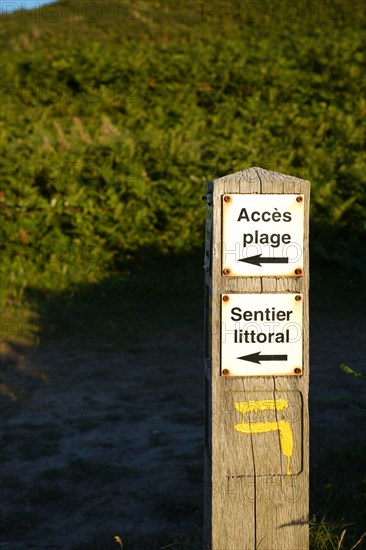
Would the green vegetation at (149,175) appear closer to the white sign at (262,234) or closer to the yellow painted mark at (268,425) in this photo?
the yellow painted mark at (268,425)

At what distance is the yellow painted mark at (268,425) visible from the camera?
2.66m

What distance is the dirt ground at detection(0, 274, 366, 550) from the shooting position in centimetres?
427

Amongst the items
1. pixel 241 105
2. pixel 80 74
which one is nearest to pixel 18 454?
pixel 241 105

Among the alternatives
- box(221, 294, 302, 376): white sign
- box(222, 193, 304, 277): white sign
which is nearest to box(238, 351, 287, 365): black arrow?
box(221, 294, 302, 376): white sign

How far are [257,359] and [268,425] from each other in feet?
0.81

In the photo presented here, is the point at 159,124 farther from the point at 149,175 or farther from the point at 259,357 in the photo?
the point at 259,357

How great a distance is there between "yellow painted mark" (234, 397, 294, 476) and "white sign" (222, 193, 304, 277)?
0.45 meters

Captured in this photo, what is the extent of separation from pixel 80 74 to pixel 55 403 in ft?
36.3

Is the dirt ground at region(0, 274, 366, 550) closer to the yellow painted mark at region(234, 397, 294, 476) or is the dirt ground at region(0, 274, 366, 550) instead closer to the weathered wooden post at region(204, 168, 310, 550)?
the weathered wooden post at region(204, 168, 310, 550)

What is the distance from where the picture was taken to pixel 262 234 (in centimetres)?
260

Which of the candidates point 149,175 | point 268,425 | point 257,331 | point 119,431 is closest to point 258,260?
point 257,331

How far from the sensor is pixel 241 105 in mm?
14992

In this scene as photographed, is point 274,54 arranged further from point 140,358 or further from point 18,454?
point 18,454

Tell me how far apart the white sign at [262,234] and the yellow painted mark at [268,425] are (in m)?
0.45
